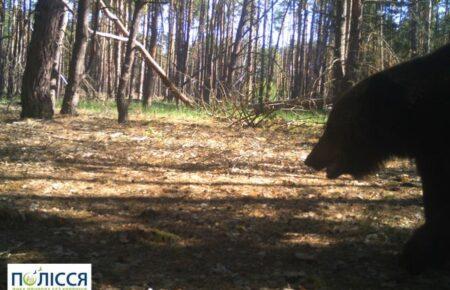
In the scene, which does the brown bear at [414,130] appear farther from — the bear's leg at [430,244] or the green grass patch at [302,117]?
the green grass patch at [302,117]

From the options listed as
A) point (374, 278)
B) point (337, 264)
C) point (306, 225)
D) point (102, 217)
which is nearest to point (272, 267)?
point (337, 264)

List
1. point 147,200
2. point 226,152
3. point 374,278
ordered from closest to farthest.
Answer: point 374,278 < point 147,200 < point 226,152

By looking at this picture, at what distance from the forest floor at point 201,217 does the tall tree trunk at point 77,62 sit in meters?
3.67

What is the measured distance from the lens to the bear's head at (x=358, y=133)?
354 cm

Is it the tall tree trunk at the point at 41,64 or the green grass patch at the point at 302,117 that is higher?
the tall tree trunk at the point at 41,64

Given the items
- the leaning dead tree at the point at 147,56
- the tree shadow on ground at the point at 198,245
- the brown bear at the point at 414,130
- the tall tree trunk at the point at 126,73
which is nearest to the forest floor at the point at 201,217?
the tree shadow on ground at the point at 198,245

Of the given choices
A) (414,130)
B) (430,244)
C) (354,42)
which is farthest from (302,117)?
(430,244)

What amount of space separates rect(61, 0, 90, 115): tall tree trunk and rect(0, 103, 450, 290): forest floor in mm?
3672

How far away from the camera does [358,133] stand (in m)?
3.77

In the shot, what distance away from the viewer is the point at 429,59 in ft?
Result: 11.8

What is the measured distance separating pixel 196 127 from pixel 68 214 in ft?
21.0

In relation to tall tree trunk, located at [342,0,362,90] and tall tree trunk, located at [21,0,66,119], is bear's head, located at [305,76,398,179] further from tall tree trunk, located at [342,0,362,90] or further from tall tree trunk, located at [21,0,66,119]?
tall tree trunk, located at [342,0,362,90]

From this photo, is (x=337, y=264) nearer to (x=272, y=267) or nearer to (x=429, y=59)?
(x=272, y=267)

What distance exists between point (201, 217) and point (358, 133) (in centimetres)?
160
